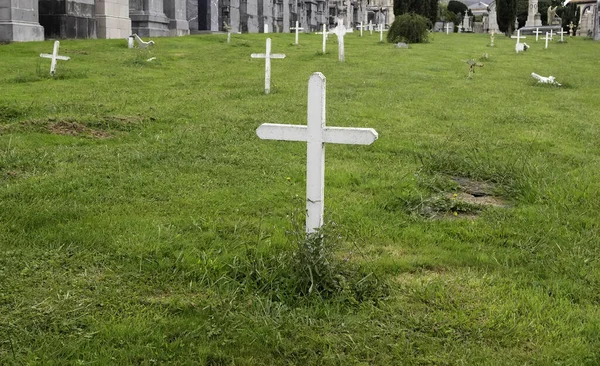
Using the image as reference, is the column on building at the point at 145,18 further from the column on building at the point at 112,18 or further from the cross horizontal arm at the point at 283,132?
the cross horizontal arm at the point at 283,132

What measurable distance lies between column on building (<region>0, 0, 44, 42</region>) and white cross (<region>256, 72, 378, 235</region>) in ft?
67.9

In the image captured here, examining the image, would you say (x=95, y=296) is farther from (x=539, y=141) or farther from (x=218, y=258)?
(x=539, y=141)

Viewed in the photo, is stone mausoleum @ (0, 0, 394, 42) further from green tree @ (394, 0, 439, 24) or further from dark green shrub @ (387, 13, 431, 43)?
dark green shrub @ (387, 13, 431, 43)

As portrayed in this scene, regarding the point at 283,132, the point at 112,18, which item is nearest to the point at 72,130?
the point at 283,132

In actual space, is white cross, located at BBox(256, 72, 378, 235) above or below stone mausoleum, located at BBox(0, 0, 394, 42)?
below

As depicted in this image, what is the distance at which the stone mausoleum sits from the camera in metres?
22.8

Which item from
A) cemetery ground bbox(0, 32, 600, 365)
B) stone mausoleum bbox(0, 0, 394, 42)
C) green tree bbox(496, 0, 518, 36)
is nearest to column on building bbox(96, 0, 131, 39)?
stone mausoleum bbox(0, 0, 394, 42)

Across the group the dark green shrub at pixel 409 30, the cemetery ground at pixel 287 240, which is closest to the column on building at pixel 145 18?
the dark green shrub at pixel 409 30

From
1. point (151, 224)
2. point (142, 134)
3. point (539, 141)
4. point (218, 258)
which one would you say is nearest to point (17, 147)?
point (142, 134)

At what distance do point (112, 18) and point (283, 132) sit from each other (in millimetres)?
25524

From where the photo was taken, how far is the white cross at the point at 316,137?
402 centimetres

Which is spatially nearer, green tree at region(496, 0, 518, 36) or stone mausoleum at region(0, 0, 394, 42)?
stone mausoleum at region(0, 0, 394, 42)

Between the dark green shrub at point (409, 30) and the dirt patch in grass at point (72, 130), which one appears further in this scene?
the dark green shrub at point (409, 30)

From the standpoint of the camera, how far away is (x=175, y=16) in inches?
1319
